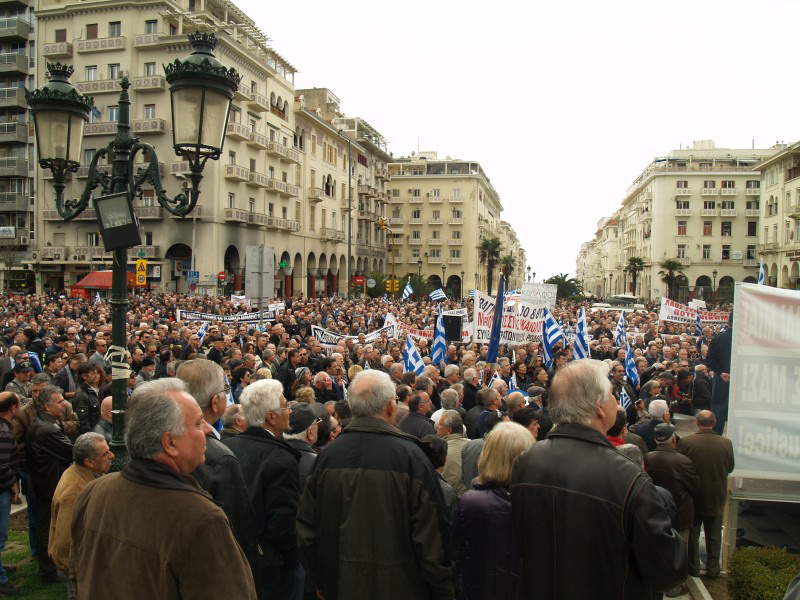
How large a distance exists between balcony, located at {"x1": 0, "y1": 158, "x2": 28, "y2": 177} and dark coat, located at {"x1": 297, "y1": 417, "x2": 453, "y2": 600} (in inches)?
2074

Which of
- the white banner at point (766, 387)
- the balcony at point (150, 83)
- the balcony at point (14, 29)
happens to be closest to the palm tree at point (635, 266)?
the balcony at point (150, 83)

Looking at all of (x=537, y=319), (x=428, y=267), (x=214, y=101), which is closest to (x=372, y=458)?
(x=214, y=101)

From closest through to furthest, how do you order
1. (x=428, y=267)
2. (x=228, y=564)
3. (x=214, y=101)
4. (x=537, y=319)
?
1. (x=228, y=564)
2. (x=214, y=101)
3. (x=537, y=319)
4. (x=428, y=267)

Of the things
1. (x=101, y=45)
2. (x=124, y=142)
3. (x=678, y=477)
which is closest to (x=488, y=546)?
(x=678, y=477)

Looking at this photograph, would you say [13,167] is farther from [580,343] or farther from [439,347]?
[580,343]

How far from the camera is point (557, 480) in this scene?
280cm

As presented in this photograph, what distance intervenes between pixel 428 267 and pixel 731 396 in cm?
7739

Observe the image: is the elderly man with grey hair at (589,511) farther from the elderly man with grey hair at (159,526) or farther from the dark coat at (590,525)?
the elderly man with grey hair at (159,526)

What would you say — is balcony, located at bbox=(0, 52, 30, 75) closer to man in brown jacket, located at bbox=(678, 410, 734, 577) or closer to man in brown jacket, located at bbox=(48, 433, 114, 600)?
man in brown jacket, located at bbox=(48, 433, 114, 600)

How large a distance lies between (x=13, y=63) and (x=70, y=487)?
5305cm

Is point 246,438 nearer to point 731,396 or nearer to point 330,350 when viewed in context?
point 731,396

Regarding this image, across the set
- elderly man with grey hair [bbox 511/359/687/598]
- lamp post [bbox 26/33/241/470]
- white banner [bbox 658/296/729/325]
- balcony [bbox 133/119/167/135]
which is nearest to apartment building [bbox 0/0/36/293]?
balcony [bbox 133/119/167/135]

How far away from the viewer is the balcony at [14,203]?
47125mm

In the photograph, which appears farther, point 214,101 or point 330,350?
point 330,350
